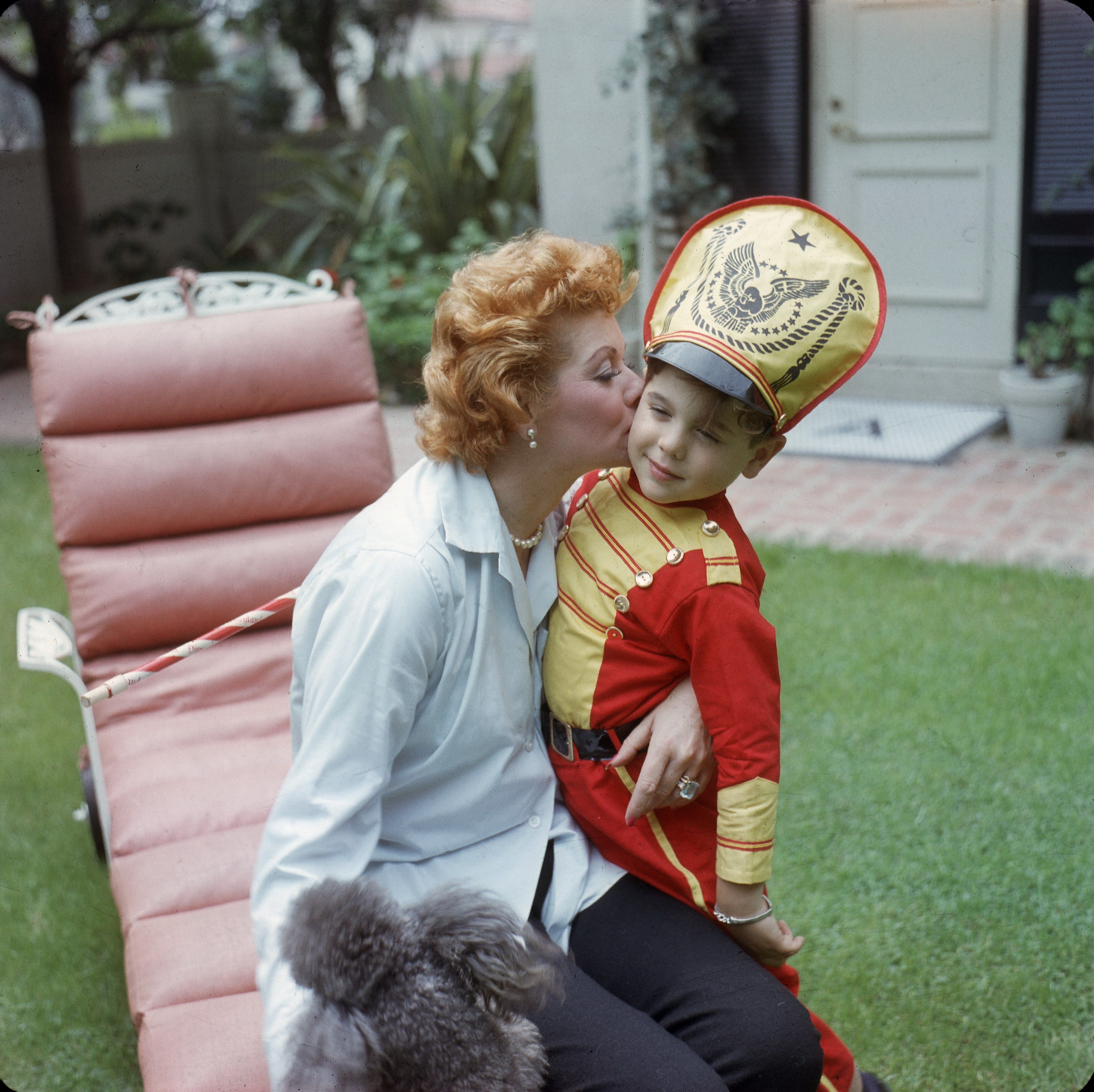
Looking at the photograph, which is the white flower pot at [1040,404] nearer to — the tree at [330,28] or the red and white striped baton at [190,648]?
the red and white striped baton at [190,648]

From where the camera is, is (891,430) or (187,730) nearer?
(187,730)

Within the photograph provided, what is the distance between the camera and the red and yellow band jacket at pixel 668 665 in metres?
1.39

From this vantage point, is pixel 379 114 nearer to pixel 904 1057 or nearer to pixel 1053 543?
pixel 1053 543

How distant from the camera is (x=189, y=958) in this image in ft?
5.66

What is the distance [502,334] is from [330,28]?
1088 cm

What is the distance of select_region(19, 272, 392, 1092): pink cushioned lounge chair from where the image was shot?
2.39 metres

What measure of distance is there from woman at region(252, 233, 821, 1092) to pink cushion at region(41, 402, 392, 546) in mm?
1145

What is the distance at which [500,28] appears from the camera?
11.7 meters

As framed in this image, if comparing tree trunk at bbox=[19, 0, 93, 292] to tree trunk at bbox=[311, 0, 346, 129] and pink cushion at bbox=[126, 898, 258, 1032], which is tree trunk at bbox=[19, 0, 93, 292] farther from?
pink cushion at bbox=[126, 898, 258, 1032]

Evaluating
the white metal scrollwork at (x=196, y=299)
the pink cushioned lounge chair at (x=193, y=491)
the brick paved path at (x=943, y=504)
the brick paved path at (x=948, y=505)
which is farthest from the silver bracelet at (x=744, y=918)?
the brick paved path at (x=948, y=505)

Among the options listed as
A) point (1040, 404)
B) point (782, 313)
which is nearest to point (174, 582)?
point (782, 313)

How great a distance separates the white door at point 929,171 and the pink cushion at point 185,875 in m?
3.80

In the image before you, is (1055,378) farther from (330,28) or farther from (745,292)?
(330,28)

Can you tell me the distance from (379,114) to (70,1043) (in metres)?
8.84
